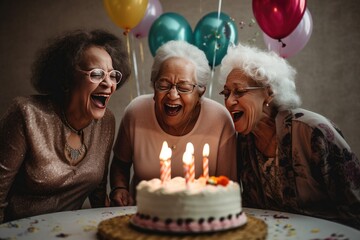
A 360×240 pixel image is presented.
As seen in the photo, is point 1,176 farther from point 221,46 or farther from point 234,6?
point 234,6

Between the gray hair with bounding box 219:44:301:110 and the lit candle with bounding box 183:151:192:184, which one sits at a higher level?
the gray hair with bounding box 219:44:301:110

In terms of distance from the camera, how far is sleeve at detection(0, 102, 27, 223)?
99.0 inches

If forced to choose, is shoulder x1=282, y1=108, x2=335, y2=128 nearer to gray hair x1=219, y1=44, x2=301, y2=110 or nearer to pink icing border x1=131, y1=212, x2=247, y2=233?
gray hair x1=219, y1=44, x2=301, y2=110

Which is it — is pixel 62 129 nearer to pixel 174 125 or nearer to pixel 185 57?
pixel 174 125

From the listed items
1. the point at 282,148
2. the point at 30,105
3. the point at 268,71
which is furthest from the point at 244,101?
the point at 30,105

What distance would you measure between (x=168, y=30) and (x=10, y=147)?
1.45 meters

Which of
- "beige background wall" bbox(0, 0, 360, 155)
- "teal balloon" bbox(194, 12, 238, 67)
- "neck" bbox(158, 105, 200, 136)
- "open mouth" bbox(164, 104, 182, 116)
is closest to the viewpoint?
"open mouth" bbox(164, 104, 182, 116)

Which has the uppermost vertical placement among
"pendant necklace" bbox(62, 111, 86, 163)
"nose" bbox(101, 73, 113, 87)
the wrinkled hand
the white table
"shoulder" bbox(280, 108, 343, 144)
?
"nose" bbox(101, 73, 113, 87)

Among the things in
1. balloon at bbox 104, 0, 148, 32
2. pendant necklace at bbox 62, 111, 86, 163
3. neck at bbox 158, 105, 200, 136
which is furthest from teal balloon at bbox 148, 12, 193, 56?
pendant necklace at bbox 62, 111, 86, 163

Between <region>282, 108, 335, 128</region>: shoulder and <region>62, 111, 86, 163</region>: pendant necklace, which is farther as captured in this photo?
<region>62, 111, 86, 163</region>: pendant necklace

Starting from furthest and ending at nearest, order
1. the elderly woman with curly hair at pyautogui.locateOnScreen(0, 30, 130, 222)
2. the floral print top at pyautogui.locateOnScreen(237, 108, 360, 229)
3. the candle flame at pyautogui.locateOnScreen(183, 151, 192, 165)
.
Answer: the elderly woman with curly hair at pyautogui.locateOnScreen(0, 30, 130, 222) < the floral print top at pyautogui.locateOnScreen(237, 108, 360, 229) < the candle flame at pyautogui.locateOnScreen(183, 151, 192, 165)

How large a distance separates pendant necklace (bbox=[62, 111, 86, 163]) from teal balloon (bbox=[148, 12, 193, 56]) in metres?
1.01

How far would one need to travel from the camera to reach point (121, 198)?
9.24 ft

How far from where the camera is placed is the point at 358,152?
4773 millimetres
